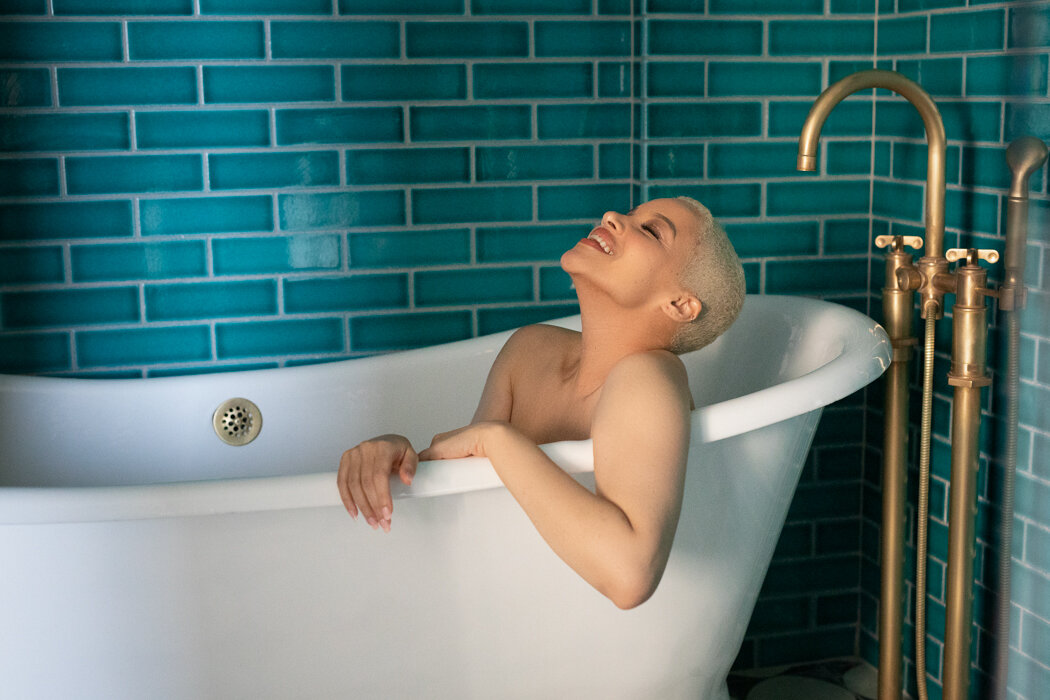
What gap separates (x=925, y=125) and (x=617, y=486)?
987 mm

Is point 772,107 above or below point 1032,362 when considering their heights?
above

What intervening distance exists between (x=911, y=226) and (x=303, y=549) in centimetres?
145

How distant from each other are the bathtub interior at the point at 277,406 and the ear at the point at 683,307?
0.47 m

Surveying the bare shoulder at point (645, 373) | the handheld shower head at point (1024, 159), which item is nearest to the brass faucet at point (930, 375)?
the bare shoulder at point (645, 373)

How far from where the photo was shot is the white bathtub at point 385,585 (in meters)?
1.32

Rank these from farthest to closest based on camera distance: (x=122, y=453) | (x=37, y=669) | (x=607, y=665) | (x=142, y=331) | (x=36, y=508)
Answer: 1. (x=142, y=331)
2. (x=122, y=453)
3. (x=607, y=665)
4. (x=37, y=669)
5. (x=36, y=508)

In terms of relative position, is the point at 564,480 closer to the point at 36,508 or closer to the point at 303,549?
the point at 303,549

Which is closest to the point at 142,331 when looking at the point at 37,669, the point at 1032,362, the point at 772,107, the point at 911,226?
the point at 37,669

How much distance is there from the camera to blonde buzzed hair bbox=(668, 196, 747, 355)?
155 centimetres

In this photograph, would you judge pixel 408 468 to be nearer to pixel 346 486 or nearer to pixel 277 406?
pixel 346 486

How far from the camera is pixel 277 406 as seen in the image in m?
2.09

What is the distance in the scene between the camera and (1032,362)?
582 millimetres

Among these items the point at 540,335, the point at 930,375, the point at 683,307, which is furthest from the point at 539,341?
the point at 930,375

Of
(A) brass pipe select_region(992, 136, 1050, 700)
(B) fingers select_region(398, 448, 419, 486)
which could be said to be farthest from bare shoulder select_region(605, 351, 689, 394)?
(A) brass pipe select_region(992, 136, 1050, 700)
